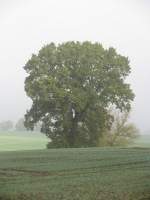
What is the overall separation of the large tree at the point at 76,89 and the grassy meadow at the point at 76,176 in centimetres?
1578

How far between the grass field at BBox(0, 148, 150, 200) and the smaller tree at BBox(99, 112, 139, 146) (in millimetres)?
31823

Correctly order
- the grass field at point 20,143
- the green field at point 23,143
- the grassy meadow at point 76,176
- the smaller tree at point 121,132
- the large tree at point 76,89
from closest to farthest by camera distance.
→ 1. the grassy meadow at point 76,176
2. the large tree at point 76,89
3. the smaller tree at point 121,132
4. the green field at point 23,143
5. the grass field at point 20,143

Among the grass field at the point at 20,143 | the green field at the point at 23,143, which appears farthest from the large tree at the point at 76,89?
the grass field at the point at 20,143

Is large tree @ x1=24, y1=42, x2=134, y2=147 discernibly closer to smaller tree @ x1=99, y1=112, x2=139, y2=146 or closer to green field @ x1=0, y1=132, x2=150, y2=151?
smaller tree @ x1=99, y1=112, x2=139, y2=146

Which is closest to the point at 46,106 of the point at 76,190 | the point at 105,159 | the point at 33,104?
the point at 33,104

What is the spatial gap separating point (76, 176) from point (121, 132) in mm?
50233

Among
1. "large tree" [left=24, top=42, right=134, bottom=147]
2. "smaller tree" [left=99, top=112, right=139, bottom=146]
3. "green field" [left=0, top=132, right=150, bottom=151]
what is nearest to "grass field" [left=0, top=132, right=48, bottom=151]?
"green field" [left=0, top=132, right=150, bottom=151]

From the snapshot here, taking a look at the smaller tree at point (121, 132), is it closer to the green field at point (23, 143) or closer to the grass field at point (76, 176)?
the green field at point (23, 143)

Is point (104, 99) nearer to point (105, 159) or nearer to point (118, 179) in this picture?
point (105, 159)

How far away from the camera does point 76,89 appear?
63594mm

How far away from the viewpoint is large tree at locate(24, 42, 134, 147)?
64125 mm

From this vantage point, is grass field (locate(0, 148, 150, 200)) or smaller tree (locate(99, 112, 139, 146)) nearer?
grass field (locate(0, 148, 150, 200))

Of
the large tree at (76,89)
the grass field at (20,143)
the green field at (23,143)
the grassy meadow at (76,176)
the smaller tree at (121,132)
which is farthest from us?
the grass field at (20,143)

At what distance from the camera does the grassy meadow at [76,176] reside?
26.7 metres
